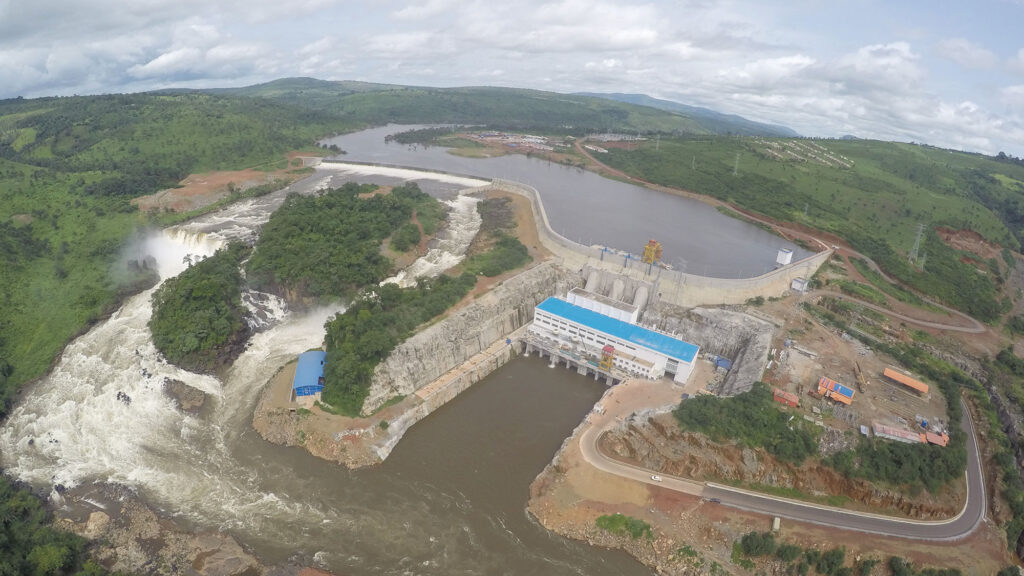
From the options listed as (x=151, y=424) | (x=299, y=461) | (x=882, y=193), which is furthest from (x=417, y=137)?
(x=299, y=461)

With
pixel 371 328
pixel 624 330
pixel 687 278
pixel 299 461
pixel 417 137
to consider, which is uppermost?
pixel 417 137

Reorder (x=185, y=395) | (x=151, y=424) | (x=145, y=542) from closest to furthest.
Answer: (x=145, y=542) < (x=151, y=424) < (x=185, y=395)

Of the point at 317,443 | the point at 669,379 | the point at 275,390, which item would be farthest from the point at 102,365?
the point at 669,379

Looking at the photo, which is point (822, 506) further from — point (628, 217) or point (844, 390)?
point (628, 217)

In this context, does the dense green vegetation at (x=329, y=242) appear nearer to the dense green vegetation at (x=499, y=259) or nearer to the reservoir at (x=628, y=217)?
the dense green vegetation at (x=499, y=259)

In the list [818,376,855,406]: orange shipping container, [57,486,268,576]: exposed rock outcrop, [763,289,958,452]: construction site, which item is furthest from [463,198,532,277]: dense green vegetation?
[57,486,268,576]: exposed rock outcrop

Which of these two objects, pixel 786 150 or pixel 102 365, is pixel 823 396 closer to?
pixel 102 365
